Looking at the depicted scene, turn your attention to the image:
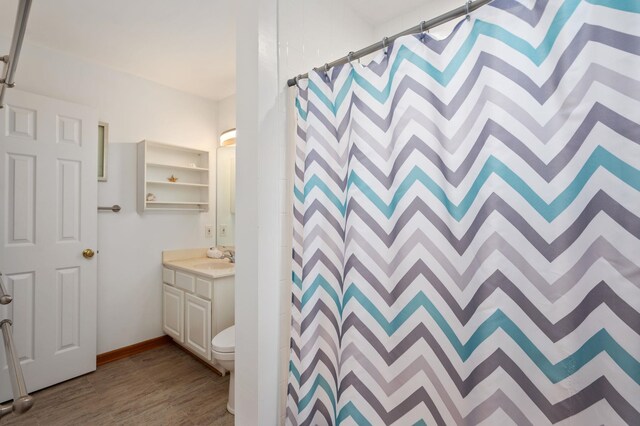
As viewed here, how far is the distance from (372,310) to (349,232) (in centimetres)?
28

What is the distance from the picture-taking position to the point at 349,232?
103cm

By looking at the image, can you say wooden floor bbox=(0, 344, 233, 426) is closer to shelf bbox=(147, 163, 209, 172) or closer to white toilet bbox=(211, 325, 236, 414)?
white toilet bbox=(211, 325, 236, 414)

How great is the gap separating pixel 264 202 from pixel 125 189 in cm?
204

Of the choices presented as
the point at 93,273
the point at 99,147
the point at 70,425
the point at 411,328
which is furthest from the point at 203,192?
the point at 411,328

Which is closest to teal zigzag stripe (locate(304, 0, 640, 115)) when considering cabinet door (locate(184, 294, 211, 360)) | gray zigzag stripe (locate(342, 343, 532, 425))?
gray zigzag stripe (locate(342, 343, 532, 425))

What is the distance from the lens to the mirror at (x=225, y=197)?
3061mm

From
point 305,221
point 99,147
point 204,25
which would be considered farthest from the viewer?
point 99,147

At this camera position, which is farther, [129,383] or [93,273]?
[93,273]

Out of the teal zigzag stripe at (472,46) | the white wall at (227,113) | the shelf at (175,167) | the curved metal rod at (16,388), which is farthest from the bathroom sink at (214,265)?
the teal zigzag stripe at (472,46)

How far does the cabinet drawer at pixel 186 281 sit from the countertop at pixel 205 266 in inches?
1.8

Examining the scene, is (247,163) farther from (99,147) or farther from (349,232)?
(99,147)

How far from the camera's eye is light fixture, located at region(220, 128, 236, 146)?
2777 millimetres

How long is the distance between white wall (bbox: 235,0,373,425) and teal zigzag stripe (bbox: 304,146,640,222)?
0.41 metres

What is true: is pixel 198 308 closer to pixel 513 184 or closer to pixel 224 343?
pixel 224 343
